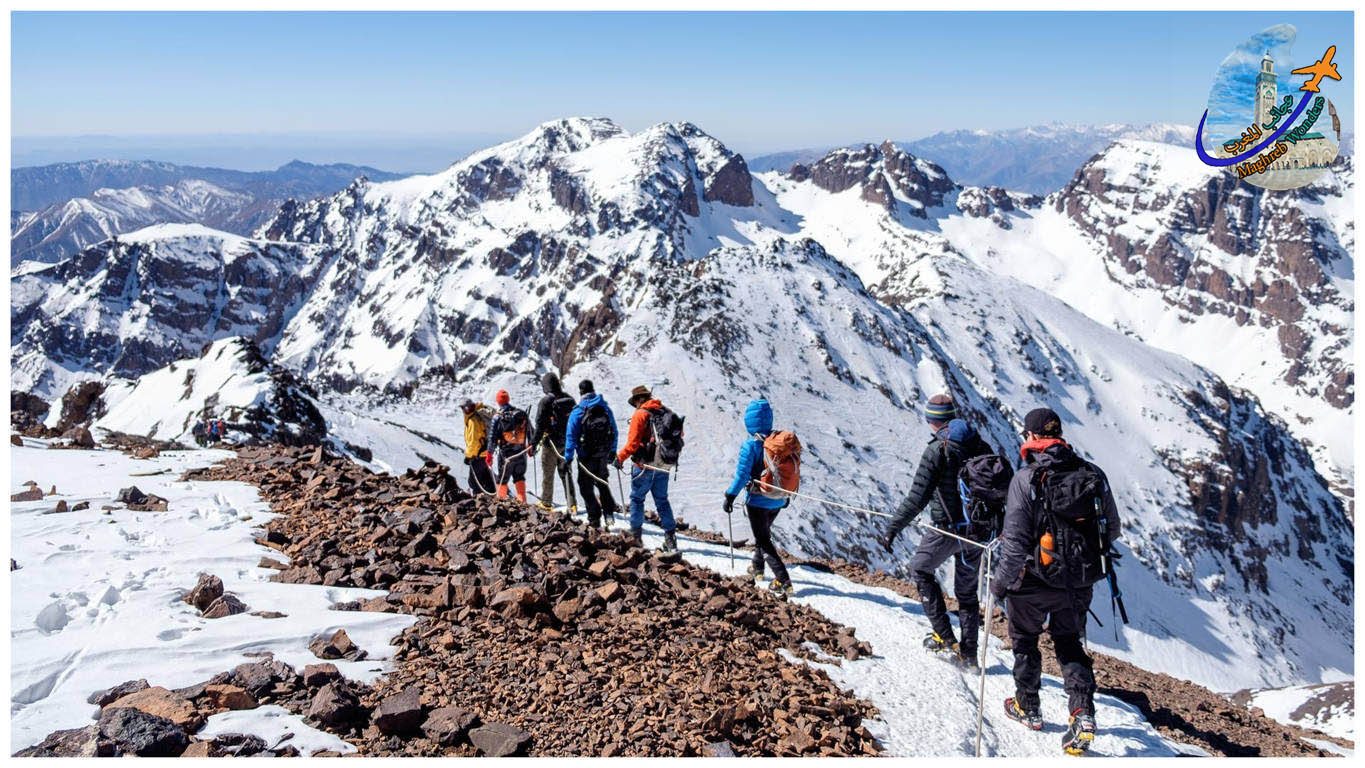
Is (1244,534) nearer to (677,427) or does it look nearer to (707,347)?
(707,347)

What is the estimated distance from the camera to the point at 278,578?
7.89 metres

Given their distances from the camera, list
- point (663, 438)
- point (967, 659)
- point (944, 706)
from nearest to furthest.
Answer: point (944, 706), point (967, 659), point (663, 438)

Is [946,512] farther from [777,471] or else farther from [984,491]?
[777,471]

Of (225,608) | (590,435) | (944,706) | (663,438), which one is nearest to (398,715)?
(225,608)

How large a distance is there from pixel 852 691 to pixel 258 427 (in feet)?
69.4

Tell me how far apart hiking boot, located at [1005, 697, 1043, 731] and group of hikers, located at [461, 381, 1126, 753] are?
0.05ft

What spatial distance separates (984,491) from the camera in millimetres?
7621

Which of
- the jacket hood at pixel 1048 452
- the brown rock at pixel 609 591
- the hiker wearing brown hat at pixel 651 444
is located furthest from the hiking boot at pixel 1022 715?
the hiker wearing brown hat at pixel 651 444

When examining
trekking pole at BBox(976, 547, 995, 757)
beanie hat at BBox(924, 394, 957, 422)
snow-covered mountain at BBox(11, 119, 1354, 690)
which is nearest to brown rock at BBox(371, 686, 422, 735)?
trekking pole at BBox(976, 547, 995, 757)

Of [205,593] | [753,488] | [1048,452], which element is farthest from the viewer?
[753,488]

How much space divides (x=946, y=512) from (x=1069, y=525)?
188cm

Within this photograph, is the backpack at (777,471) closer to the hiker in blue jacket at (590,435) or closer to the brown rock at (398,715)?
the hiker in blue jacket at (590,435)

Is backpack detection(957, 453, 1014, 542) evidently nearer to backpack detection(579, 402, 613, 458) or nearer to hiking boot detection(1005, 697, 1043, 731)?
hiking boot detection(1005, 697, 1043, 731)
